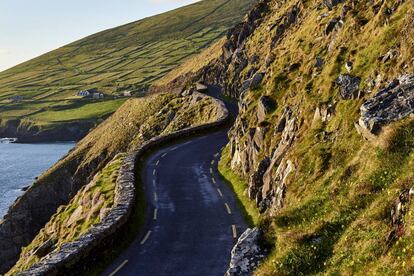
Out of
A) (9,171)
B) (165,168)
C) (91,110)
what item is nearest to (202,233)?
(165,168)

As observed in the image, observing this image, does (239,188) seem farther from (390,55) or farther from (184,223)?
(390,55)

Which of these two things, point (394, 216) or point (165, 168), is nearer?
point (394, 216)

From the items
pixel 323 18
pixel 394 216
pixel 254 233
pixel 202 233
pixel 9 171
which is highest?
pixel 323 18

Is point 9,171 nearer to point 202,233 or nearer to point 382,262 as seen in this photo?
point 202,233

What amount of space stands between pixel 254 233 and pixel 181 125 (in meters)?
A: 56.5

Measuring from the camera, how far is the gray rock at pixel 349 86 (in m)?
24.5

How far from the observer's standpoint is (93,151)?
322 ft

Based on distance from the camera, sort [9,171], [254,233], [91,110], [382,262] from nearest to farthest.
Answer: [382,262] → [254,233] → [9,171] → [91,110]

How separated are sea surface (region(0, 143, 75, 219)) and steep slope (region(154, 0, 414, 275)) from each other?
214 ft

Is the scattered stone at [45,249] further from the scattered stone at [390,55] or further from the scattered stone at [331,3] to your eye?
the scattered stone at [331,3]

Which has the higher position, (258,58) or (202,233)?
(258,58)

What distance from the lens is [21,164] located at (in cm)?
13088

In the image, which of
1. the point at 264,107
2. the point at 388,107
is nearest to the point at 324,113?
the point at 388,107

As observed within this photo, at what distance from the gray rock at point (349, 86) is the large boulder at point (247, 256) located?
36.6 ft
